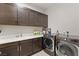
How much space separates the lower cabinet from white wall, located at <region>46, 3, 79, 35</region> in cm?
34

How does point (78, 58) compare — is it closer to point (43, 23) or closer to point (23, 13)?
point (43, 23)

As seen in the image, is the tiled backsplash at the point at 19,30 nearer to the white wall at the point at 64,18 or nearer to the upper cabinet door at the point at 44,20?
the upper cabinet door at the point at 44,20

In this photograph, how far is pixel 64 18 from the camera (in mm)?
1353

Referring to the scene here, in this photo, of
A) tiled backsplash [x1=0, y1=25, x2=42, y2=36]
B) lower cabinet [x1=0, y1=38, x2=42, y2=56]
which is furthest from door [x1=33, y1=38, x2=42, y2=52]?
tiled backsplash [x1=0, y1=25, x2=42, y2=36]

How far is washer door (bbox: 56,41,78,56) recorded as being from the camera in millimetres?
1285

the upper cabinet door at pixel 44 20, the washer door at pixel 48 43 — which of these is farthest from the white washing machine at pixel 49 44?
the upper cabinet door at pixel 44 20

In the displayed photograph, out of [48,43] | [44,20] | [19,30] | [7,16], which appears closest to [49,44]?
[48,43]

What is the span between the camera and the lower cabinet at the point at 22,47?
147cm

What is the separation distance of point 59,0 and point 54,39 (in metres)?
0.55

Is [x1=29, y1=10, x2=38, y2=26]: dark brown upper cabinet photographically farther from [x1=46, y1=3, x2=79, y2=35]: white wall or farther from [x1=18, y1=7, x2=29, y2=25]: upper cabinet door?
[x1=46, y1=3, x2=79, y2=35]: white wall

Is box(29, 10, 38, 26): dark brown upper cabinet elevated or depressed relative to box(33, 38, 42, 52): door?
elevated

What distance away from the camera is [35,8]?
1.37m

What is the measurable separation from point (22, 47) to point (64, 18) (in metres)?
0.79

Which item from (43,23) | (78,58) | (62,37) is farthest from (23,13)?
(78,58)
